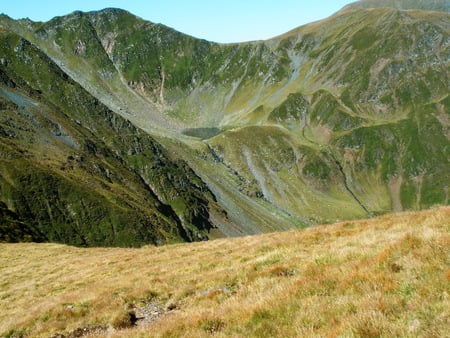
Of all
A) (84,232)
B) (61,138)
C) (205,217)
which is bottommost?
(205,217)

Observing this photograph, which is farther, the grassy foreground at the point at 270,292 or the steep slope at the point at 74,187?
the steep slope at the point at 74,187

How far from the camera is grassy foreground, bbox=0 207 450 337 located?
8.84 metres

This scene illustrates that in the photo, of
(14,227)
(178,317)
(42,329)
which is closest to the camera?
(178,317)

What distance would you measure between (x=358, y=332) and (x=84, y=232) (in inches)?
4547

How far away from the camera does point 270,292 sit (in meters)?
11.9

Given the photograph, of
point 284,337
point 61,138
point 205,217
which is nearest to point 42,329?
point 284,337

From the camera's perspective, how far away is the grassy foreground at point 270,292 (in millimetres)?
8836

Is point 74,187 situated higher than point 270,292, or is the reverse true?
point 270,292

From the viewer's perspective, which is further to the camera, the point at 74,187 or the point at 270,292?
the point at 74,187

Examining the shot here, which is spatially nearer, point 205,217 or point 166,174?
point 205,217

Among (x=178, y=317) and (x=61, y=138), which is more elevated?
(x=61, y=138)

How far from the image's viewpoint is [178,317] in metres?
12.0

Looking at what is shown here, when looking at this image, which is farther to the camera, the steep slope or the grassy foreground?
the steep slope

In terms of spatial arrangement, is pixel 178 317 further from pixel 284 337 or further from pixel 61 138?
pixel 61 138
